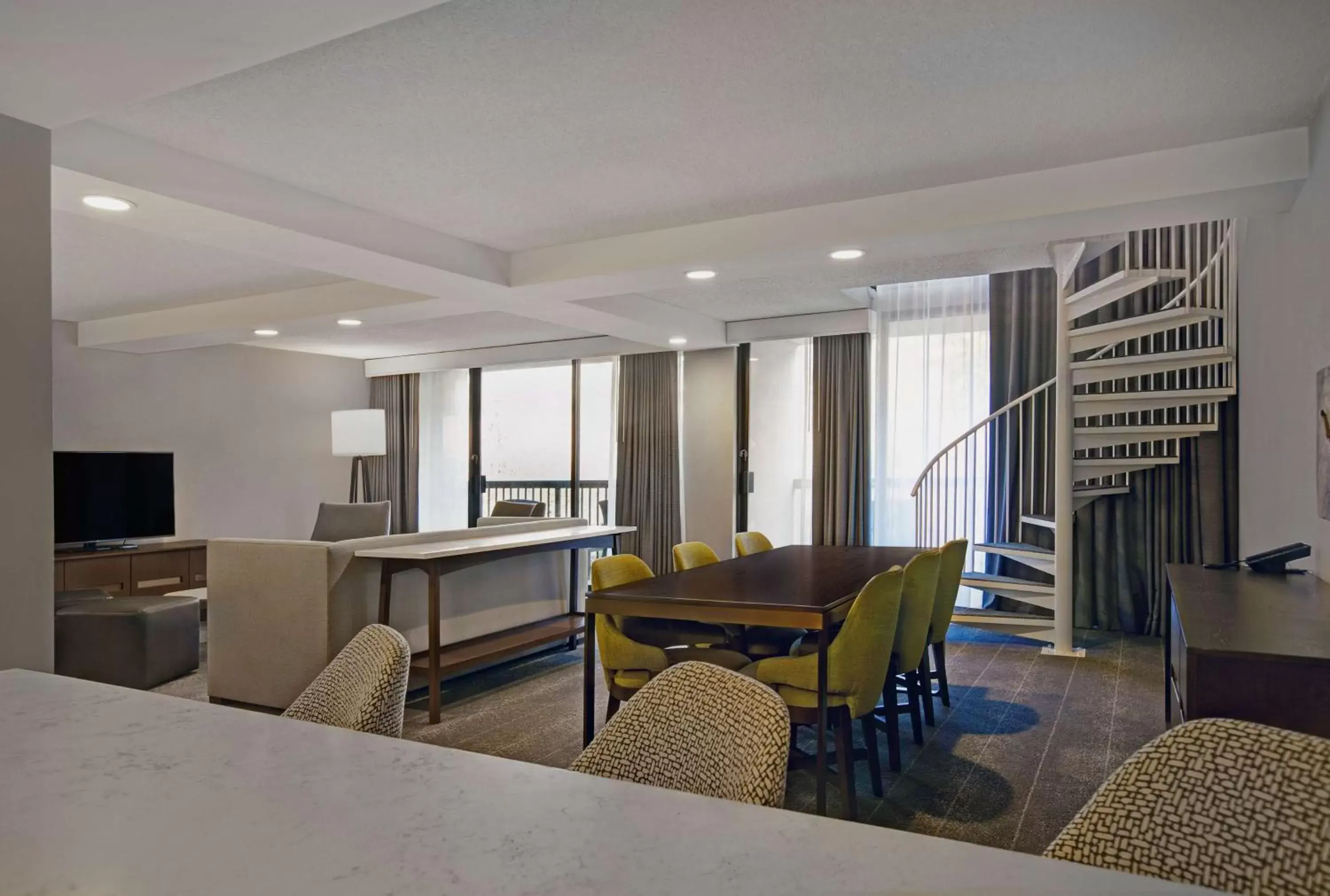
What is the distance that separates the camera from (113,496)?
275 inches

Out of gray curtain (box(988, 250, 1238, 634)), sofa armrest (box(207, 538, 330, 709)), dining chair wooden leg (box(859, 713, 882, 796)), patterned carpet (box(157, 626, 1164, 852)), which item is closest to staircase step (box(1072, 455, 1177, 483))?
gray curtain (box(988, 250, 1238, 634))

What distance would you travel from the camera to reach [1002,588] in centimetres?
576

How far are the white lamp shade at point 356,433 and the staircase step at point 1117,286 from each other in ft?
20.6

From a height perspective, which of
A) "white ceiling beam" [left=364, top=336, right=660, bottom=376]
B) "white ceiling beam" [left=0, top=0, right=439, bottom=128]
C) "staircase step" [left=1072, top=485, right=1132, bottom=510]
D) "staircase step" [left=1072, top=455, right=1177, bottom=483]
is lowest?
"staircase step" [left=1072, top=485, right=1132, bottom=510]

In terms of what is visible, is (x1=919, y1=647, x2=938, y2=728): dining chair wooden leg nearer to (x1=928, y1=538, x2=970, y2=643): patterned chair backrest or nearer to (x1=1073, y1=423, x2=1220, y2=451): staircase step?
(x1=928, y1=538, x2=970, y2=643): patterned chair backrest

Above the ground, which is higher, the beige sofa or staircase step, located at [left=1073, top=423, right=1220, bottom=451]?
staircase step, located at [left=1073, top=423, right=1220, bottom=451]

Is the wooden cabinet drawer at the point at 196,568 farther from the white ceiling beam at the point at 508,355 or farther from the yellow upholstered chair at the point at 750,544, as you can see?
the yellow upholstered chair at the point at 750,544

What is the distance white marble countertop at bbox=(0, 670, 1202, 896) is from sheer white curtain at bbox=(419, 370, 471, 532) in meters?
8.28

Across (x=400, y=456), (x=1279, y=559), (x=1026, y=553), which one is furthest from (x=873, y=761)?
(x=400, y=456)

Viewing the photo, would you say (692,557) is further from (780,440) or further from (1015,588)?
(780,440)

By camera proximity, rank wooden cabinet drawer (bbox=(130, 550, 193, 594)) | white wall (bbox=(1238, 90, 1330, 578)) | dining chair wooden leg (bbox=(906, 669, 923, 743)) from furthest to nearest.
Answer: wooden cabinet drawer (bbox=(130, 550, 193, 594))
dining chair wooden leg (bbox=(906, 669, 923, 743))
white wall (bbox=(1238, 90, 1330, 578))

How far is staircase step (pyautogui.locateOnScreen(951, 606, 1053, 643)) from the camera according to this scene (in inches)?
220

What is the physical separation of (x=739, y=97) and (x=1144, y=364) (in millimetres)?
3686

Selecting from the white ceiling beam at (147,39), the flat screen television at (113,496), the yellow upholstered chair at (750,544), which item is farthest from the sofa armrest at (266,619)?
the flat screen television at (113,496)
